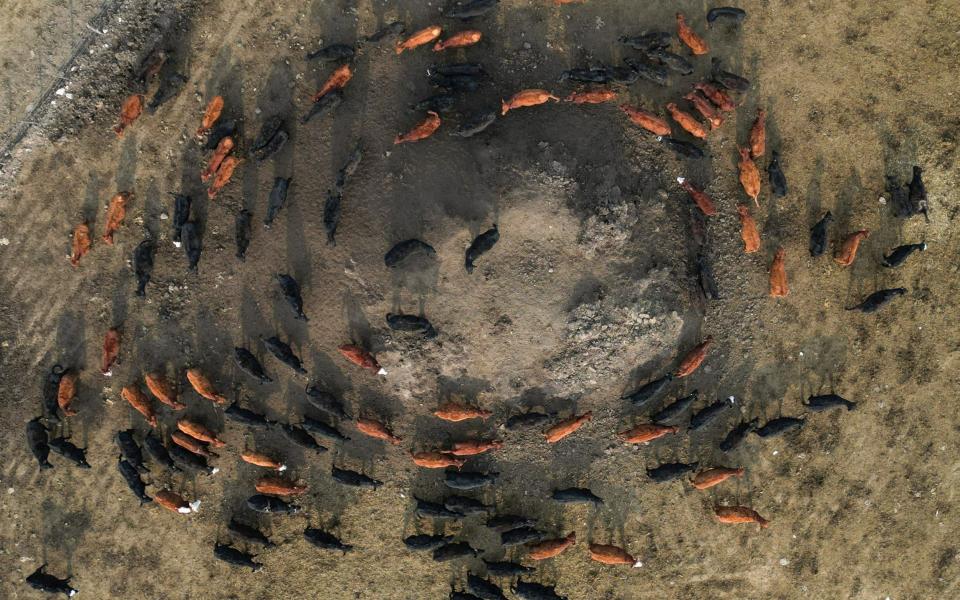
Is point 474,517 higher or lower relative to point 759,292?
lower

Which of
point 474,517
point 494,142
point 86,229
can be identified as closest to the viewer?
point 494,142

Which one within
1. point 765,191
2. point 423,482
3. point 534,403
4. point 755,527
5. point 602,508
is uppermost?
point 765,191

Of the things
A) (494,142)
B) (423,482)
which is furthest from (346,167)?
(423,482)

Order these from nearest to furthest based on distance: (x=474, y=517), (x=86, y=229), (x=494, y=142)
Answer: (x=494, y=142) < (x=86, y=229) < (x=474, y=517)

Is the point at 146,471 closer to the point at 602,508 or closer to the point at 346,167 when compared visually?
the point at 346,167

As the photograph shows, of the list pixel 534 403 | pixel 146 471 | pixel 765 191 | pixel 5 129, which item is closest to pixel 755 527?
pixel 534 403

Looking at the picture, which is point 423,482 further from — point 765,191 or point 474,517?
point 765,191

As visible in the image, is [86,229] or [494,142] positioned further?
[86,229]
